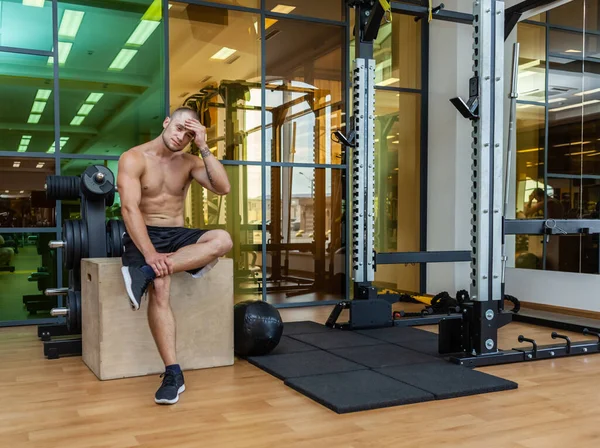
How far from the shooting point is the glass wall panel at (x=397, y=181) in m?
6.08

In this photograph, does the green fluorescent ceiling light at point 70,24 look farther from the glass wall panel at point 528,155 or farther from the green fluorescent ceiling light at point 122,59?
the glass wall panel at point 528,155

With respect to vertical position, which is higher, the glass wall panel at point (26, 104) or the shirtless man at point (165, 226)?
the glass wall panel at point (26, 104)

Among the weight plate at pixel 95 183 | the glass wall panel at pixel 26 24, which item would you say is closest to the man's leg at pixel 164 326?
the weight plate at pixel 95 183

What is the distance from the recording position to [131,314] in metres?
3.01

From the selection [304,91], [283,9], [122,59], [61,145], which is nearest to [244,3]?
[283,9]

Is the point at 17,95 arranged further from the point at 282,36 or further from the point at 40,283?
the point at 282,36

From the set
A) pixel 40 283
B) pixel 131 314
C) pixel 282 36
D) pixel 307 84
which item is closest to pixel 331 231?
pixel 307 84

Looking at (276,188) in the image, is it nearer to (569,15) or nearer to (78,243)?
(78,243)

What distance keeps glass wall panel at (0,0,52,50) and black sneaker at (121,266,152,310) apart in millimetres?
2678

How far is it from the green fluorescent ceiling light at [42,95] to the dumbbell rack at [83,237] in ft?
4.31

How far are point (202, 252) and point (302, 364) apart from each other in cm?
Answer: 82

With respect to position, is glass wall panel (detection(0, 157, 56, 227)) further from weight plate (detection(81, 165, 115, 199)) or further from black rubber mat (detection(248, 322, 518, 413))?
black rubber mat (detection(248, 322, 518, 413))

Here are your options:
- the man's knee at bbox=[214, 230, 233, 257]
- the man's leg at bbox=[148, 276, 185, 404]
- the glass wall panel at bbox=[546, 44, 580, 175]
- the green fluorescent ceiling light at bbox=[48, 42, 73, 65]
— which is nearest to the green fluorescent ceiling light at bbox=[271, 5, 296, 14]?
the green fluorescent ceiling light at bbox=[48, 42, 73, 65]

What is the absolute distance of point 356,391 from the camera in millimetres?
2660
